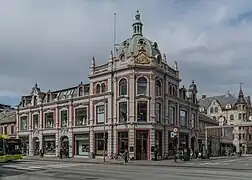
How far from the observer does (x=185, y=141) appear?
67812 millimetres

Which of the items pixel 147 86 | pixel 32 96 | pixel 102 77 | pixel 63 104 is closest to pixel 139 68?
pixel 147 86

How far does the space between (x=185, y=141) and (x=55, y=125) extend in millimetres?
22230

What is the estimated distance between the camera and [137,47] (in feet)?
191

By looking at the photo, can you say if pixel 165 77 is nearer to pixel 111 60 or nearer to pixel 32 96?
pixel 111 60

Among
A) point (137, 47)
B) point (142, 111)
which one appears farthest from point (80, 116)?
point (137, 47)

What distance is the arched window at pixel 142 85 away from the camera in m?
56.2

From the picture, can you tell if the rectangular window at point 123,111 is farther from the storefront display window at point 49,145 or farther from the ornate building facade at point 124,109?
the storefront display window at point 49,145

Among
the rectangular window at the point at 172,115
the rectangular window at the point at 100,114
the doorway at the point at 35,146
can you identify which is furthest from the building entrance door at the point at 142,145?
the doorway at the point at 35,146

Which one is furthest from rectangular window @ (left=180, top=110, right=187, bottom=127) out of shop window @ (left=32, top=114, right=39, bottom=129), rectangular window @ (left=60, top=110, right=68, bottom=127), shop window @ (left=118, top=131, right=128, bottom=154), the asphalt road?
the asphalt road

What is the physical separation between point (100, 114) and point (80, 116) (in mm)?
5122

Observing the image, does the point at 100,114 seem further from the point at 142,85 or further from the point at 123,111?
the point at 142,85

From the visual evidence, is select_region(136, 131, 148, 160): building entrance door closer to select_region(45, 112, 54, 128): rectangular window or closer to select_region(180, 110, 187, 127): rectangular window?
select_region(180, 110, 187, 127): rectangular window

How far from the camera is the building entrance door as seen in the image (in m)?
55.0

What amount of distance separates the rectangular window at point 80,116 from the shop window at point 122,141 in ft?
27.8
